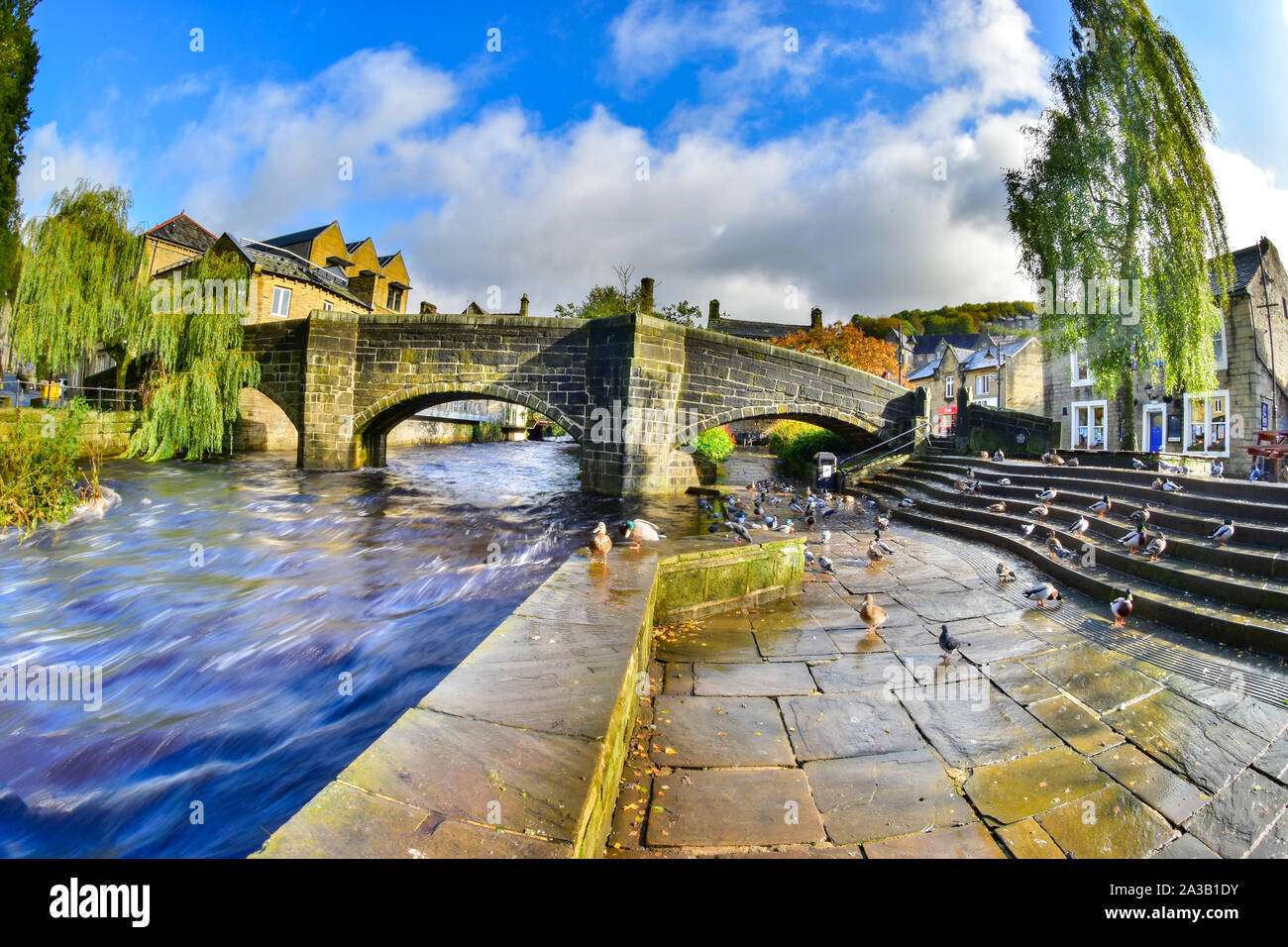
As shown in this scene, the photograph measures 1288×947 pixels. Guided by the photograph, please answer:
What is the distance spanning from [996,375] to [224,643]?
1668 inches

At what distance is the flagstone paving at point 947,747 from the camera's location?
2312 millimetres

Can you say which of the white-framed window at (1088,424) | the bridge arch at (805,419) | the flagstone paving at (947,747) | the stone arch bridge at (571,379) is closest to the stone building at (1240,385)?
the white-framed window at (1088,424)

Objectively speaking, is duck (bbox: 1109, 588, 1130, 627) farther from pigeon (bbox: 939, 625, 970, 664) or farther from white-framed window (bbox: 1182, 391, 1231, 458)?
white-framed window (bbox: 1182, 391, 1231, 458)

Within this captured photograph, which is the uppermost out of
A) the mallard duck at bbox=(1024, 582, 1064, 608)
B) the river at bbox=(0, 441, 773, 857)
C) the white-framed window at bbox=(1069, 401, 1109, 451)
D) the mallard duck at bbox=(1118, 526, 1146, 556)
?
the white-framed window at bbox=(1069, 401, 1109, 451)

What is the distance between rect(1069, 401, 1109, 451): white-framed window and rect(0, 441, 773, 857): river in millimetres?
22797

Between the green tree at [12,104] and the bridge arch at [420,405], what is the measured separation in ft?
37.8

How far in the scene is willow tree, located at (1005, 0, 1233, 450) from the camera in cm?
1277

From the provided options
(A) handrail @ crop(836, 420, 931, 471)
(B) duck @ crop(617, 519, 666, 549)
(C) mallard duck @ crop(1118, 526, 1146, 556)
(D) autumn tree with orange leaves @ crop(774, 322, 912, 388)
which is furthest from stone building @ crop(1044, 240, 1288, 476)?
(B) duck @ crop(617, 519, 666, 549)

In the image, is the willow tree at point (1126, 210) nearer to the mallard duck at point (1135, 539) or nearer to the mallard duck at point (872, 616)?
the mallard duck at point (1135, 539)

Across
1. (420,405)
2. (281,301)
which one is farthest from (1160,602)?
(281,301)

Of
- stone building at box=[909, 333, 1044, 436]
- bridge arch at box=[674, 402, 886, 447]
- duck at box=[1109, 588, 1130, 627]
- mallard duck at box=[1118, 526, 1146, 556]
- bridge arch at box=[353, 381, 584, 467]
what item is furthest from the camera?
stone building at box=[909, 333, 1044, 436]

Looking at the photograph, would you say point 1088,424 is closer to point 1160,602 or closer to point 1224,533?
point 1224,533

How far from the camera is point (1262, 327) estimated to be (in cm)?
1928
